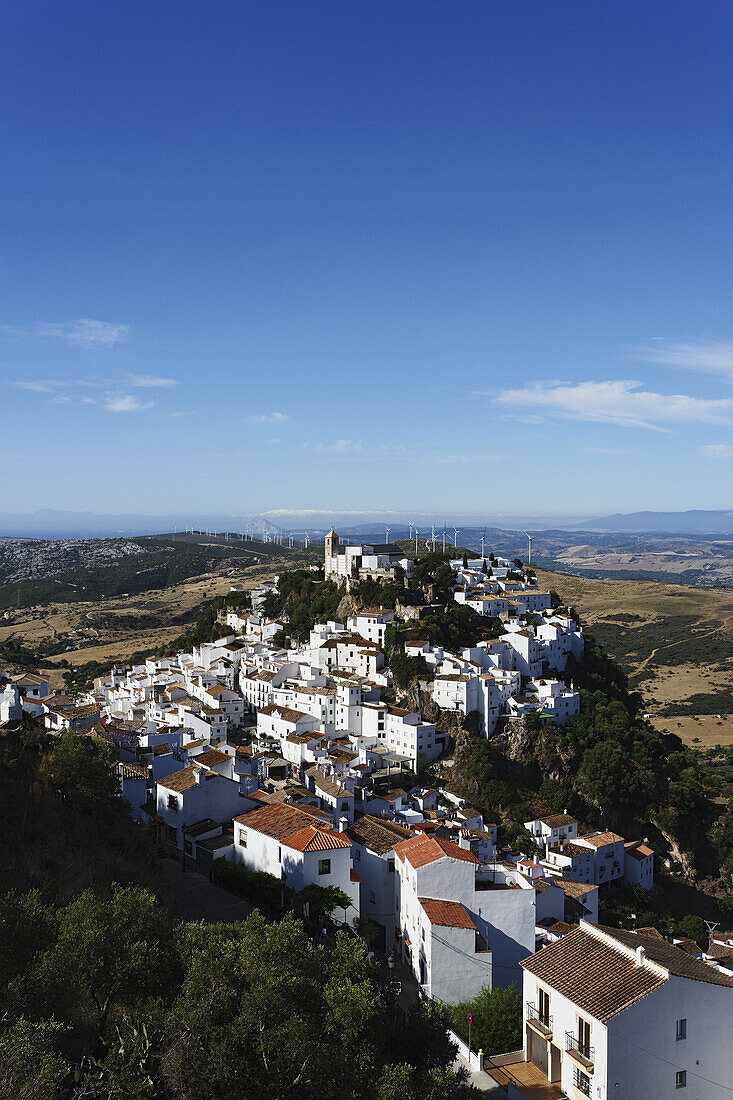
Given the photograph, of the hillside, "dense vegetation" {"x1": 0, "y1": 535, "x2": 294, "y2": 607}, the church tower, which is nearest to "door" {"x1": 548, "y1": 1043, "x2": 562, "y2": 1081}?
the church tower

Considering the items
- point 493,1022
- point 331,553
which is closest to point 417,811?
point 493,1022

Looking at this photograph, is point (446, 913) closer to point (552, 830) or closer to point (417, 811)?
point (417, 811)

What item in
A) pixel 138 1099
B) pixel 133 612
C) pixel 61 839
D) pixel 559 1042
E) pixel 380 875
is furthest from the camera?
pixel 133 612

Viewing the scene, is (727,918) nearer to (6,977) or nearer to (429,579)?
(429,579)

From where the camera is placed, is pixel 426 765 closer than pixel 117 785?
No

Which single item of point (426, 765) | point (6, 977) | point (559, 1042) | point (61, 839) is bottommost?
point (426, 765)

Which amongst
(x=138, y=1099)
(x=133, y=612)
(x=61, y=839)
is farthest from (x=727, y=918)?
(x=133, y=612)

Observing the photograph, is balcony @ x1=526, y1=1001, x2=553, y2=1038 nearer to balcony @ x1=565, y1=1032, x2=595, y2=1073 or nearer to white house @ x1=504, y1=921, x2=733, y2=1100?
white house @ x1=504, y1=921, x2=733, y2=1100

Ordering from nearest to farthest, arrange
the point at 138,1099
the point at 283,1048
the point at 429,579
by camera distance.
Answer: the point at 138,1099 < the point at 283,1048 < the point at 429,579
